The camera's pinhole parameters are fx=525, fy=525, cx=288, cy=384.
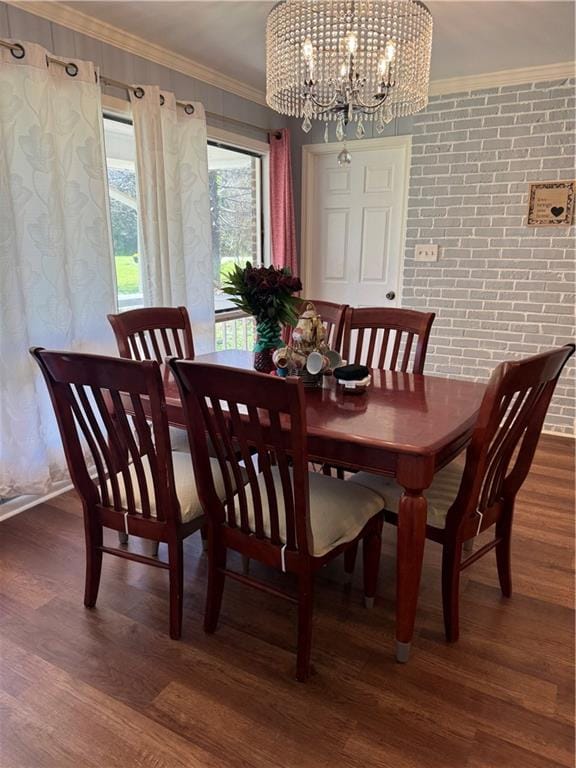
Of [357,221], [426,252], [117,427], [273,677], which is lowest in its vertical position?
[273,677]

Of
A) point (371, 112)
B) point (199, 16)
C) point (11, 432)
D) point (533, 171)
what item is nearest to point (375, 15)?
point (371, 112)

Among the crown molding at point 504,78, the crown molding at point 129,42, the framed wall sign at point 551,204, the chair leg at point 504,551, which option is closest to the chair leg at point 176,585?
the chair leg at point 504,551

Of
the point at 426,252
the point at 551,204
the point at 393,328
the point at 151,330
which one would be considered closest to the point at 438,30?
the point at 551,204

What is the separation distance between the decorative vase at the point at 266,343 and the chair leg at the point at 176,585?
79 centimetres

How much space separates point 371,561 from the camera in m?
1.88

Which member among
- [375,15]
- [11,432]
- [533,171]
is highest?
[375,15]

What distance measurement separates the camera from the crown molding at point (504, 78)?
11.1 ft

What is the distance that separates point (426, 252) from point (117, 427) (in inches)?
121

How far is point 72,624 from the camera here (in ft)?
6.07

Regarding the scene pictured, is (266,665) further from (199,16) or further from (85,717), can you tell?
(199,16)

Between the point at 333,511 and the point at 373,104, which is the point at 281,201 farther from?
the point at 333,511

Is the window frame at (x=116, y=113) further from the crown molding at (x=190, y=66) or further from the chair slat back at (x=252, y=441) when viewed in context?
the chair slat back at (x=252, y=441)

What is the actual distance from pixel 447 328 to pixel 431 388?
85.3 inches

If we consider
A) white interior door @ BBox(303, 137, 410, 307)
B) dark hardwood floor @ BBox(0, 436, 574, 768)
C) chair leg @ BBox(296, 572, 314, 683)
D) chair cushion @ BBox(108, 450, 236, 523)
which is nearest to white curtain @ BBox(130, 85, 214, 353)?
white interior door @ BBox(303, 137, 410, 307)
